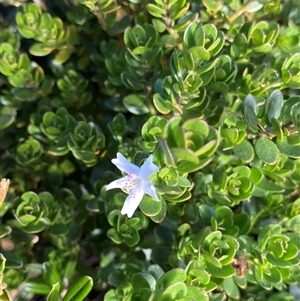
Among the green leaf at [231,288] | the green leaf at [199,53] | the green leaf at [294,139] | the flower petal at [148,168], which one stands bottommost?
the green leaf at [231,288]

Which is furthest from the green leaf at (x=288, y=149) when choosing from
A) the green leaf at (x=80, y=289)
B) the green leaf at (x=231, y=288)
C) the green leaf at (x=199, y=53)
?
the green leaf at (x=80, y=289)

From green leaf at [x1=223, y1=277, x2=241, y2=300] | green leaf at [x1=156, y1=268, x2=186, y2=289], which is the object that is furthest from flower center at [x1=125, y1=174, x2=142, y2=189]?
green leaf at [x1=223, y1=277, x2=241, y2=300]

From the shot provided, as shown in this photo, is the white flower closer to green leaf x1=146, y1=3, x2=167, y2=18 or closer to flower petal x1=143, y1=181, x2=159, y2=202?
flower petal x1=143, y1=181, x2=159, y2=202

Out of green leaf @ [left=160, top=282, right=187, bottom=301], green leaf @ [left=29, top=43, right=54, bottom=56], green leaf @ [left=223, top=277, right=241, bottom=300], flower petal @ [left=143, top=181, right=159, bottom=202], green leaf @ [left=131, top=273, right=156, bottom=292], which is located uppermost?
flower petal @ [left=143, top=181, right=159, bottom=202]

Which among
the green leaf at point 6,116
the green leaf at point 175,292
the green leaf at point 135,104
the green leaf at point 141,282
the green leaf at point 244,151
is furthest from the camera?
the green leaf at point 6,116

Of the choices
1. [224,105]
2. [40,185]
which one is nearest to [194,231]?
[224,105]

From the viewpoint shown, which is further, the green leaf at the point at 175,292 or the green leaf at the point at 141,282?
the green leaf at the point at 141,282

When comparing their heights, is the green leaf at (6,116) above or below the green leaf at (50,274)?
above

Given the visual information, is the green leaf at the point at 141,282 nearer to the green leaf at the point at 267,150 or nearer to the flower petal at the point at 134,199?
the flower petal at the point at 134,199
